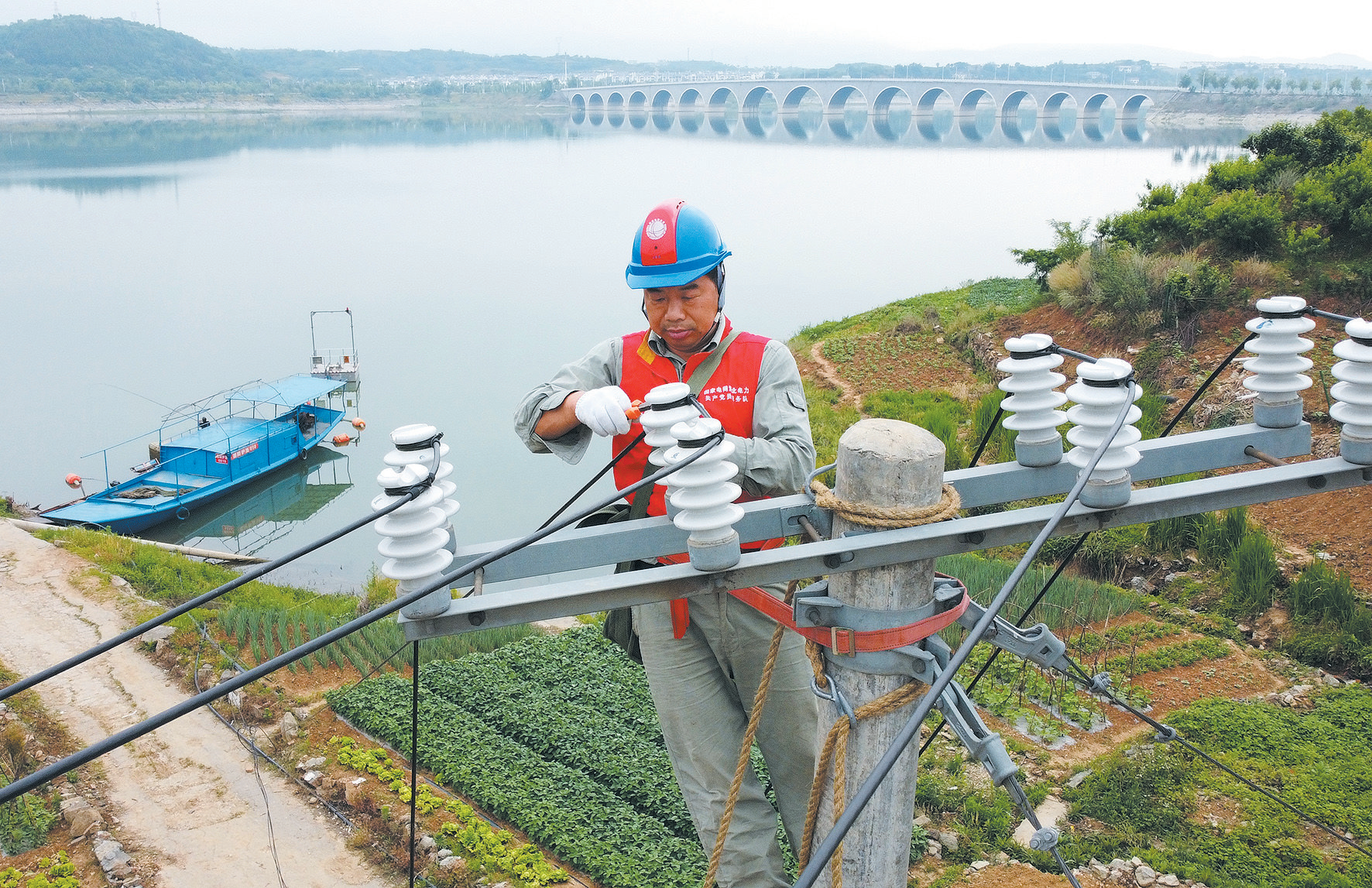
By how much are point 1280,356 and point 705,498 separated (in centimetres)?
159

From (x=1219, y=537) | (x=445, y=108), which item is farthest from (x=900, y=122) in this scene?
(x=1219, y=537)

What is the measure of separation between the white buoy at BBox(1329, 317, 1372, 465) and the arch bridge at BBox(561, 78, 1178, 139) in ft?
244

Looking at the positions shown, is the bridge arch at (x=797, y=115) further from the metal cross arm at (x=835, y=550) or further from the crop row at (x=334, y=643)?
the metal cross arm at (x=835, y=550)

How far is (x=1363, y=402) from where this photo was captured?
7.97 ft

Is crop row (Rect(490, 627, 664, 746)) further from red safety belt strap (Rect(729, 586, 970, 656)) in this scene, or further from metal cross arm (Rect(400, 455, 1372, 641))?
metal cross arm (Rect(400, 455, 1372, 641))

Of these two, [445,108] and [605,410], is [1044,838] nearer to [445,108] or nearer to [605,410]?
[605,410]

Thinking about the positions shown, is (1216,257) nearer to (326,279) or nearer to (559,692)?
(559,692)

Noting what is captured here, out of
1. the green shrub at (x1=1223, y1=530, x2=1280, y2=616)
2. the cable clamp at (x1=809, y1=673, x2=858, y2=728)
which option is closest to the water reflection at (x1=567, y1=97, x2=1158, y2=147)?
the green shrub at (x1=1223, y1=530, x2=1280, y2=616)

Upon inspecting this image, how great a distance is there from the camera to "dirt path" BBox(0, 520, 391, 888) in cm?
498

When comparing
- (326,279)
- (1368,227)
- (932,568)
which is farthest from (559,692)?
(326,279)

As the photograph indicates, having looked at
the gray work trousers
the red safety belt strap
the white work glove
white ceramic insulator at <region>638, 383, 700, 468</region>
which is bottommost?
the gray work trousers

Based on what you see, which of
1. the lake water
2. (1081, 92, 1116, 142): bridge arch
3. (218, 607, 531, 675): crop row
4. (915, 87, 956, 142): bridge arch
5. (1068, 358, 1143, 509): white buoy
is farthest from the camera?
(915, 87, 956, 142): bridge arch

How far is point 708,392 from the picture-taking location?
123 inches

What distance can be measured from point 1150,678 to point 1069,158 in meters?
54.2
